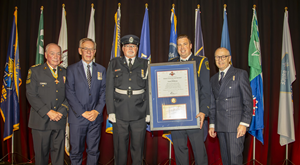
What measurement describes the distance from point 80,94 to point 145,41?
1.68m

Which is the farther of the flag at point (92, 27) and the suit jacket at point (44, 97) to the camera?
the flag at point (92, 27)

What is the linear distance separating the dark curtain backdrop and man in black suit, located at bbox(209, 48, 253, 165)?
4.52ft

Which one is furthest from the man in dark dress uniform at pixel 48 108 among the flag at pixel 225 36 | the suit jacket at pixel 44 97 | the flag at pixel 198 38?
the flag at pixel 225 36

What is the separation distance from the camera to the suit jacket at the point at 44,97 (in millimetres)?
2473

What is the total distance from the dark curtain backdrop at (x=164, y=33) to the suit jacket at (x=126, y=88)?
135cm

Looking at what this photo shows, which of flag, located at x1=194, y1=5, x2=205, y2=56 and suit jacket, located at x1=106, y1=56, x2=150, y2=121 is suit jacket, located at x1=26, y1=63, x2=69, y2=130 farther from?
flag, located at x1=194, y1=5, x2=205, y2=56

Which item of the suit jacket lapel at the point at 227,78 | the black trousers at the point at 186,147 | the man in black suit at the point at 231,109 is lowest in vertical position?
the black trousers at the point at 186,147

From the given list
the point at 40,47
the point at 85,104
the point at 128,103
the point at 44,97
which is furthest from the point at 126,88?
the point at 40,47

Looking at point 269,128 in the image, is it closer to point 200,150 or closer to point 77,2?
point 200,150

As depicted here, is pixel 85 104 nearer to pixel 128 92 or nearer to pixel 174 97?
pixel 128 92

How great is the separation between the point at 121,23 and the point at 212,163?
3424 millimetres

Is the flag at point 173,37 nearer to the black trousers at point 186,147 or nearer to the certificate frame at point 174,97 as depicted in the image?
the certificate frame at point 174,97

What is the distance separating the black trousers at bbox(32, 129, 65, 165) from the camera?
8.13 ft

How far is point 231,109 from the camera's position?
7.44 ft
